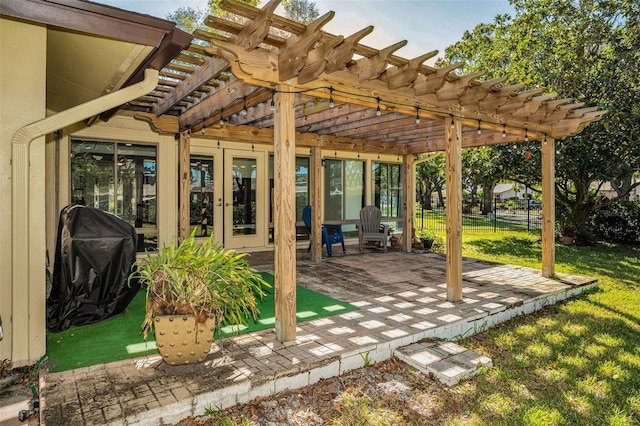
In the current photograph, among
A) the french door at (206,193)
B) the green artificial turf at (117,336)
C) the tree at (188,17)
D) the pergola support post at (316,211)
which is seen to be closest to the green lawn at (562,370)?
the green artificial turf at (117,336)

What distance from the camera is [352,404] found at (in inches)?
90.1

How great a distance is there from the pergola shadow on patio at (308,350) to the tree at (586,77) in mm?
3909

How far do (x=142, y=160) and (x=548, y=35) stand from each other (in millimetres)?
9712

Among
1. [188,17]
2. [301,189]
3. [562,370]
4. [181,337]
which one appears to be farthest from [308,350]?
[188,17]

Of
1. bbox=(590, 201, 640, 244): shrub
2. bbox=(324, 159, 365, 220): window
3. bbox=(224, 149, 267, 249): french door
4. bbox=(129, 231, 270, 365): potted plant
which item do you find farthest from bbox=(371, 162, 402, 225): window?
bbox=(129, 231, 270, 365): potted plant

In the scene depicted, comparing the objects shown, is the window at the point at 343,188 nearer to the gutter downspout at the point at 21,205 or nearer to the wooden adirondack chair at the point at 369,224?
the wooden adirondack chair at the point at 369,224

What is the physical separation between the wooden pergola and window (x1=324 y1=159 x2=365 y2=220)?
1647 millimetres

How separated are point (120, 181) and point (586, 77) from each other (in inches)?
386

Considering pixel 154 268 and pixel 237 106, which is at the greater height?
pixel 237 106

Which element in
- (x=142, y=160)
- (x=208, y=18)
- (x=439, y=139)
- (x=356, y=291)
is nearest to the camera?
(x=208, y=18)

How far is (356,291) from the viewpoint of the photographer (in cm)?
449

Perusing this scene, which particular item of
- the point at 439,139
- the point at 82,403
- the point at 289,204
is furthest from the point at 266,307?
the point at 439,139

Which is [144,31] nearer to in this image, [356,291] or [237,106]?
[237,106]

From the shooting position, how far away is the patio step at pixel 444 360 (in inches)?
103
